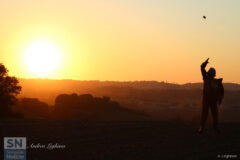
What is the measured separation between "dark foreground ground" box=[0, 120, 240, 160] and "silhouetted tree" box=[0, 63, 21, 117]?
70.0ft

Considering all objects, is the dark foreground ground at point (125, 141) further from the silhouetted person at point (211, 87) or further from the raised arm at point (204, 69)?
the raised arm at point (204, 69)

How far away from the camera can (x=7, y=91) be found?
43906 mm

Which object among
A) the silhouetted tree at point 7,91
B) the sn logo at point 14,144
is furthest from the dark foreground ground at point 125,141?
the silhouetted tree at point 7,91

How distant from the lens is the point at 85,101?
48.4m

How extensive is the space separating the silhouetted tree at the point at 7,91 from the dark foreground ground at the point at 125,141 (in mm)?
21333

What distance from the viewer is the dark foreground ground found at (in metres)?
13.1

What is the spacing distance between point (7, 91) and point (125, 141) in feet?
96.2

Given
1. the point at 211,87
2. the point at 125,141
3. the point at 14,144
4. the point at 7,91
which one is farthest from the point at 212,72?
the point at 7,91

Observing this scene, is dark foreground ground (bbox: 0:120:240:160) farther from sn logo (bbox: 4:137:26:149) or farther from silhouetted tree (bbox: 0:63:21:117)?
silhouetted tree (bbox: 0:63:21:117)

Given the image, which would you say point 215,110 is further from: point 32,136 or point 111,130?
point 32,136

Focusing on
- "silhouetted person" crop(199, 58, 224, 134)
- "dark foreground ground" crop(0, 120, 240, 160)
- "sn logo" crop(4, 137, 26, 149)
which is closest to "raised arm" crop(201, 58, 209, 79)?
"silhouetted person" crop(199, 58, 224, 134)

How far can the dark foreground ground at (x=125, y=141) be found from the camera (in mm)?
13133

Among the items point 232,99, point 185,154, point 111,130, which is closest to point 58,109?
point 111,130

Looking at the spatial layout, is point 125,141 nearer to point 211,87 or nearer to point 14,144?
point 14,144
